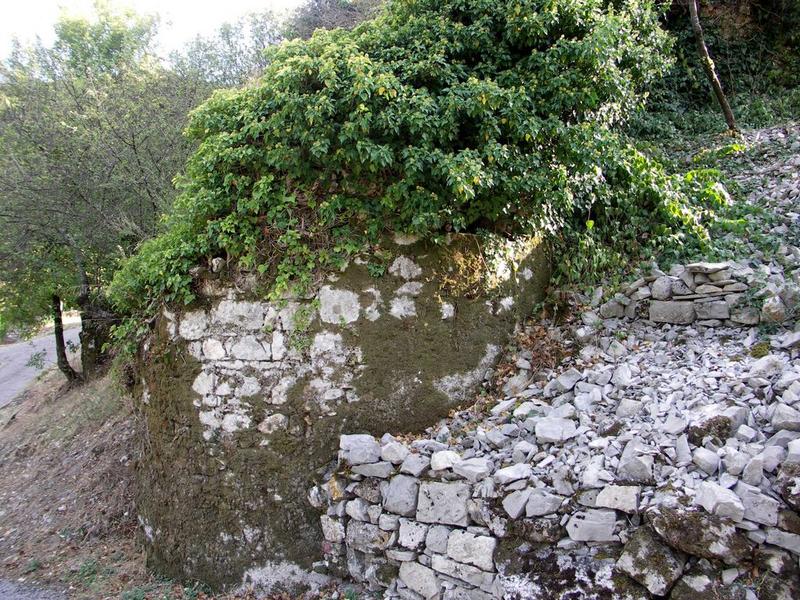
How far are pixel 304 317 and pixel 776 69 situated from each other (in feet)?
30.7

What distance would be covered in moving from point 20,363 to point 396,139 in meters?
16.7

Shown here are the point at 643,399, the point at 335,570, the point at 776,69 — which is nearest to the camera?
the point at 643,399

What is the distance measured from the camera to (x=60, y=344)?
439 inches

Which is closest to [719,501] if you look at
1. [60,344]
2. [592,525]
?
[592,525]

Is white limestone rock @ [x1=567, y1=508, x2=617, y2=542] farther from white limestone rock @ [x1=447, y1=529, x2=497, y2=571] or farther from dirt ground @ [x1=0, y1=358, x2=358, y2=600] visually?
dirt ground @ [x1=0, y1=358, x2=358, y2=600]

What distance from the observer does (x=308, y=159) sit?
15.3 feet

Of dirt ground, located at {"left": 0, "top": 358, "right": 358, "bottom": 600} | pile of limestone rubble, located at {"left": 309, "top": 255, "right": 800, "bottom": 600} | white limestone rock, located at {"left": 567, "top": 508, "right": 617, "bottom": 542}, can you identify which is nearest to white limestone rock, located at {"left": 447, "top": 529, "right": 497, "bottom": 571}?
pile of limestone rubble, located at {"left": 309, "top": 255, "right": 800, "bottom": 600}

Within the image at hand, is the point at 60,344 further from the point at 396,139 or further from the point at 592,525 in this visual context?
the point at 592,525

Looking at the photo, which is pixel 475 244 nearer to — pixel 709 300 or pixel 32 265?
pixel 709 300

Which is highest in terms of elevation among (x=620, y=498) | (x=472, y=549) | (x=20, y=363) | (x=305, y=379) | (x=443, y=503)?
(x=305, y=379)

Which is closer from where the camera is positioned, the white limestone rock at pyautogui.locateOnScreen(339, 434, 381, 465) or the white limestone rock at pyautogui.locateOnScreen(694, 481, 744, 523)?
the white limestone rock at pyautogui.locateOnScreen(694, 481, 744, 523)

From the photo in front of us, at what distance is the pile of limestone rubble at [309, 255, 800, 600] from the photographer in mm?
2936

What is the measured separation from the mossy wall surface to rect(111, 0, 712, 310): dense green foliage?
332 millimetres

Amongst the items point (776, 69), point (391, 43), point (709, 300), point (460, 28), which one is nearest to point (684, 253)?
point (709, 300)
